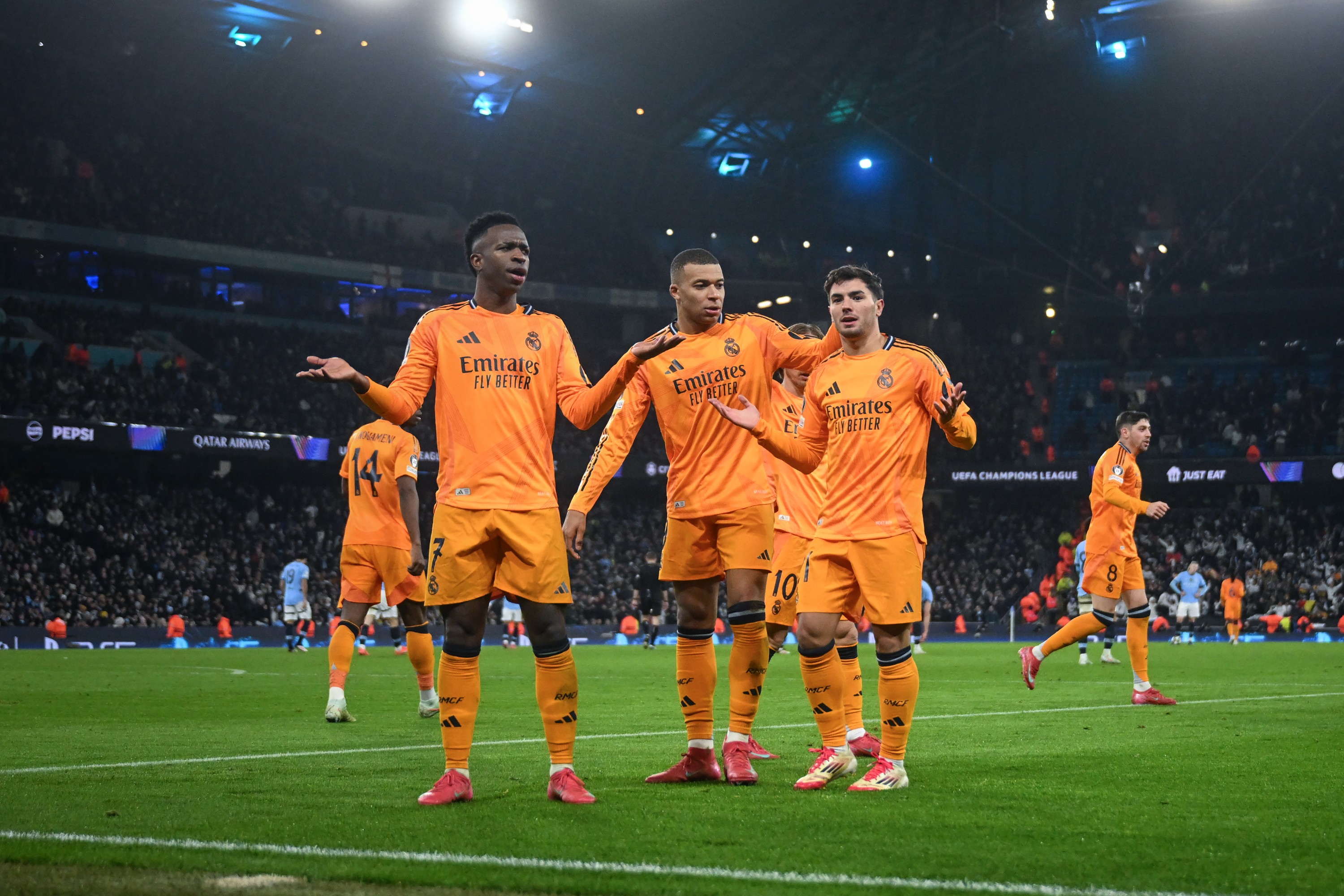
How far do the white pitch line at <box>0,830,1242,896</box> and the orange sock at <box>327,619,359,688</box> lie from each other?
5729 millimetres

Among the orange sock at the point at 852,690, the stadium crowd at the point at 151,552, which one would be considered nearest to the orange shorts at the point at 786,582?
the orange sock at the point at 852,690

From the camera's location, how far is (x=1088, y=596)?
46.5ft

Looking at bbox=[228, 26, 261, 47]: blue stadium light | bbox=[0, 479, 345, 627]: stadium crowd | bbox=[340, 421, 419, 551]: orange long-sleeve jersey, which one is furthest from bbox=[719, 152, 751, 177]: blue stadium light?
bbox=[340, 421, 419, 551]: orange long-sleeve jersey

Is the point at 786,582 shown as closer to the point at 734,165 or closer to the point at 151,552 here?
the point at 151,552

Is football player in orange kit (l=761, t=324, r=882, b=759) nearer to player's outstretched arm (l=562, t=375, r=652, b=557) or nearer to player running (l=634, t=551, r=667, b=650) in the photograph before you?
player's outstretched arm (l=562, t=375, r=652, b=557)

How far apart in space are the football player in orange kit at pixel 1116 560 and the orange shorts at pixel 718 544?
617 cm

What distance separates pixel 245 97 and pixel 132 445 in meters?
12.3

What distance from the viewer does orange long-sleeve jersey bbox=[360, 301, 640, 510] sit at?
616cm

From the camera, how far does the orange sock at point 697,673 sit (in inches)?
277

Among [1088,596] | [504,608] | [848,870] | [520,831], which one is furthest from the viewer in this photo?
[504,608]

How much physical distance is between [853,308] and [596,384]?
1551mm

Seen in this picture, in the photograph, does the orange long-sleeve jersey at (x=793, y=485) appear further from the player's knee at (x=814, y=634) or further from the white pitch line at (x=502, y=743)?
the player's knee at (x=814, y=634)

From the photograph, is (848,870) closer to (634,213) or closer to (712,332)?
(712,332)

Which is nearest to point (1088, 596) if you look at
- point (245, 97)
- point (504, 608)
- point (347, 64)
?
point (504, 608)
